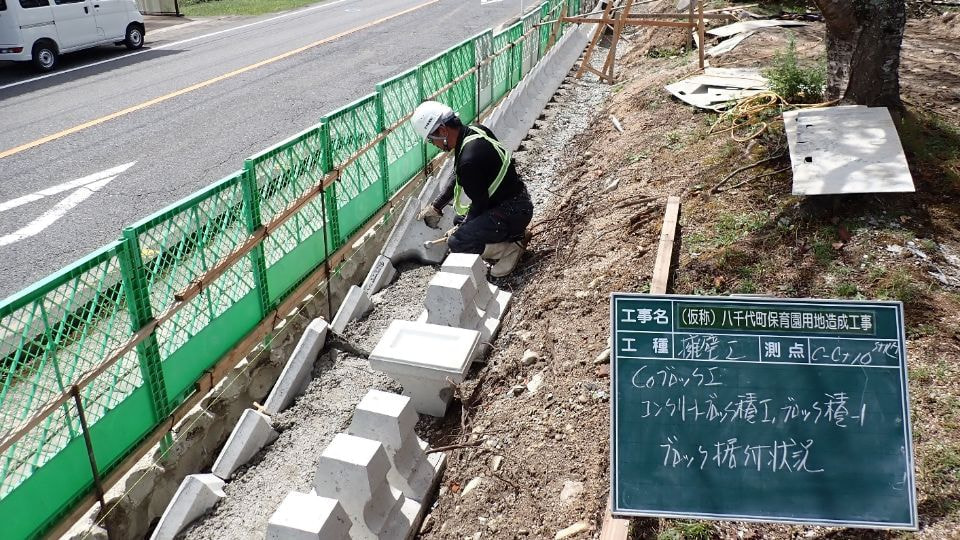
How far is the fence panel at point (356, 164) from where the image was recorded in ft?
23.2

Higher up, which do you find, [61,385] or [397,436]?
[61,385]

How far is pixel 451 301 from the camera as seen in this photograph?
19.8 ft

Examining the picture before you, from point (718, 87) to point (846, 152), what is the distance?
173 inches

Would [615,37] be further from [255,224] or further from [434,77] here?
[255,224]

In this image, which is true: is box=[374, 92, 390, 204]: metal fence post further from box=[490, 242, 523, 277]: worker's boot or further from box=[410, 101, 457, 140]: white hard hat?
box=[490, 242, 523, 277]: worker's boot

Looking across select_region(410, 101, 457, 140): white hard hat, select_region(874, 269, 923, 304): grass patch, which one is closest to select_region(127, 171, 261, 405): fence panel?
select_region(410, 101, 457, 140): white hard hat

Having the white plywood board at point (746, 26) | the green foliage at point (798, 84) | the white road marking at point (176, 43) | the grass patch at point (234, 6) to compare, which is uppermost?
the grass patch at point (234, 6)

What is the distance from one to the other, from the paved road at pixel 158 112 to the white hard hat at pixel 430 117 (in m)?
4.07

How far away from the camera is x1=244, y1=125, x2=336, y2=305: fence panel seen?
19.6 ft

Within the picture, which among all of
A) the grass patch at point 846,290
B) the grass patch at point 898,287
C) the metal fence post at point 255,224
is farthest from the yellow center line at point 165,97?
the grass patch at point 898,287

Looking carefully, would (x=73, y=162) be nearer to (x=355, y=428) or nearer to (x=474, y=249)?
(x=474, y=249)

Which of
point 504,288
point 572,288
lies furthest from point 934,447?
point 504,288

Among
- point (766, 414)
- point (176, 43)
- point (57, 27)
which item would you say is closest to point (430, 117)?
point (766, 414)

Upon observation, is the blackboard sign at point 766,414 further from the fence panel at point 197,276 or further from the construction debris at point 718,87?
the construction debris at point 718,87
